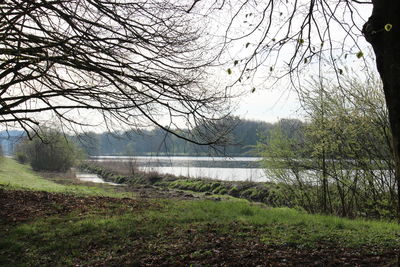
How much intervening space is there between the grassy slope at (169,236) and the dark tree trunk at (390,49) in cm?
227

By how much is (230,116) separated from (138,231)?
321cm

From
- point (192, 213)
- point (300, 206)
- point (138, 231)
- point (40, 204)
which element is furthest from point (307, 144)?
point (40, 204)

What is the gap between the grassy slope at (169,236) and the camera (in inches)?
187

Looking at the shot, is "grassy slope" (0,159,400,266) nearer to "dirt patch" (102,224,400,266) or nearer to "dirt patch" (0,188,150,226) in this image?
"dirt patch" (102,224,400,266)

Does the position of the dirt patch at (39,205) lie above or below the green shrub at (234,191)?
above

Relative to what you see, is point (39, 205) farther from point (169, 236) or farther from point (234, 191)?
point (234, 191)

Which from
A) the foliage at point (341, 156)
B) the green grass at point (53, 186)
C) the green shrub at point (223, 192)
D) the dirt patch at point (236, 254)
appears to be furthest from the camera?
the green shrub at point (223, 192)

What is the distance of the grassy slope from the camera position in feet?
15.5

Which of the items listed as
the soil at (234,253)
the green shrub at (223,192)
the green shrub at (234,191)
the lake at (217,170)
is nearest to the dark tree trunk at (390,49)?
the soil at (234,253)

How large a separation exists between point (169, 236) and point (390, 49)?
441cm

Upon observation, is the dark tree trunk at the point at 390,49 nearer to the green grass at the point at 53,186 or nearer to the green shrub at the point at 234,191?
the green grass at the point at 53,186

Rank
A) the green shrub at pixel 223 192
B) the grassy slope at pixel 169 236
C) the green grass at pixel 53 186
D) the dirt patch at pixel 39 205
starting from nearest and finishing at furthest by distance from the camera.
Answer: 1. the grassy slope at pixel 169 236
2. the dirt patch at pixel 39 205
3. the green grass at pixel 53 186
4. the green shrub at pixel 223 192

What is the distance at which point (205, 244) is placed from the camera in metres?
4.98

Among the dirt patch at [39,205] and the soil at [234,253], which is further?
the dirt patch at [39,205]
